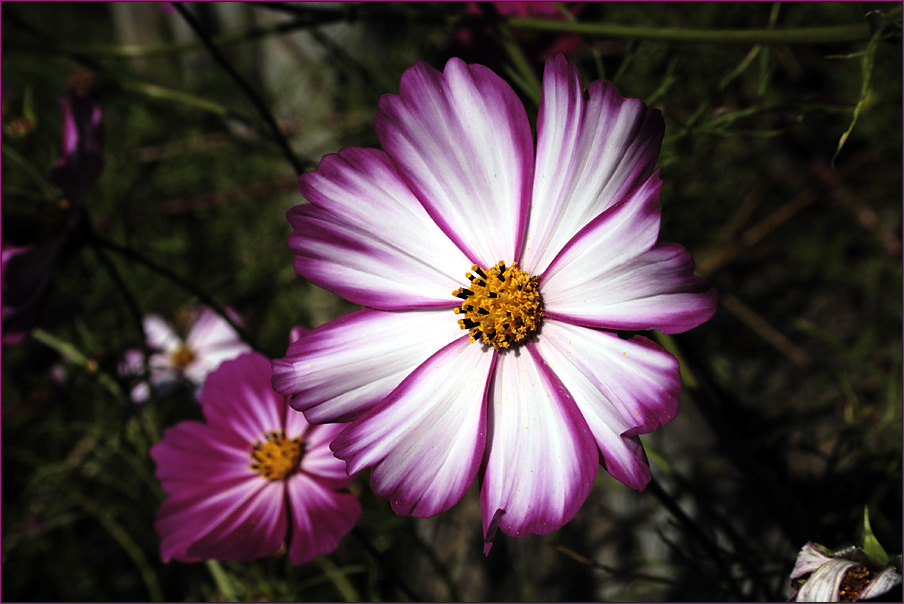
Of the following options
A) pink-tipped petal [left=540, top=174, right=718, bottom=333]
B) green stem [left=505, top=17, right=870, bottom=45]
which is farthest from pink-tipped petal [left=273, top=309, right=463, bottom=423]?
green stem [left=505, top=17, right=870, bottom=45]

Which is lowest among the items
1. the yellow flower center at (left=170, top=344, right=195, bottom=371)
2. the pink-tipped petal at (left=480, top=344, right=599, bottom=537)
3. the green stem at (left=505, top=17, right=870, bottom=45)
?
the pink-tipped petal at (left=480, top=344, right=599, bottom=537)

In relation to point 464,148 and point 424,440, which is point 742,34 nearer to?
point 464,148

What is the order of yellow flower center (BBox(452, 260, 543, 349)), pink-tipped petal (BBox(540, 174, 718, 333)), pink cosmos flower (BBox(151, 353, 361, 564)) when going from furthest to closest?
pink cosmos flower (BBox(151, 353, 361, 564)), yellow flower center (BBox(452, 260, 543, 349)), pink-tipped petal (BBox(540, 174, 718, 333))

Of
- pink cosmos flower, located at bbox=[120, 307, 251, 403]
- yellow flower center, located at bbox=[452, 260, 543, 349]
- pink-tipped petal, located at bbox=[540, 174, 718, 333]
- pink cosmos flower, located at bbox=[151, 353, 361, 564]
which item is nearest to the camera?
pink-tipped petal, located at bbox=[540, 174, 718, 333]

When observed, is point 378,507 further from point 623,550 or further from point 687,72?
point 687,72

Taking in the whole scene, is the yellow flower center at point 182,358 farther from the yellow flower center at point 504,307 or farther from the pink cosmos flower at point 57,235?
the yellow flower center at point 504,307

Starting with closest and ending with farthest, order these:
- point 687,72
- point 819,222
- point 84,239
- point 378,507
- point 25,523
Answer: point 84,239, point 378,507, point 25,523, point 819,222, point 687,72

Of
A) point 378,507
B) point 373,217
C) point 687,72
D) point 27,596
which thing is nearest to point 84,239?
point 373,217

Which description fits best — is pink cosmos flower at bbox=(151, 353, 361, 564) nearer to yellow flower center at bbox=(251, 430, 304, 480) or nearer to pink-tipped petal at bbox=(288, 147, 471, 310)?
yellow flower center at bbox=(251, 430, 304, 480)
